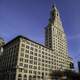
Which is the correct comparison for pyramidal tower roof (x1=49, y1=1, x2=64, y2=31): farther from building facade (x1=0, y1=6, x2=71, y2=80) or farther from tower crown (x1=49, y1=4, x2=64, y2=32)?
building facade (x1=0, y1=6, x2=71, y2=80)

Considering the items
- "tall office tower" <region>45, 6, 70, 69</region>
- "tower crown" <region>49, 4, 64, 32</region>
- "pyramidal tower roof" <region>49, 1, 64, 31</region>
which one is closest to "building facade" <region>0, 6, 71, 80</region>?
"tall office tower" <region>45, 6, 70, 69</region>

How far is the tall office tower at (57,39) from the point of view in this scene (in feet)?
348

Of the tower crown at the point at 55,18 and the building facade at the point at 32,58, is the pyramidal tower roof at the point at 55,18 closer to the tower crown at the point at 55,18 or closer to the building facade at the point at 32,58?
the tower crown at the point at 55,18

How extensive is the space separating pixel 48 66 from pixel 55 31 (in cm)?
3340

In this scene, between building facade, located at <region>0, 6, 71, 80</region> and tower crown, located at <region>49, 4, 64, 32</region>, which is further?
tower crown, located at <region>49, 4, 64, 32</region>

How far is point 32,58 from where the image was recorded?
83.8m

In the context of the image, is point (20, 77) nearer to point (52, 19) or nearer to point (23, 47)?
Result: point (23, 47)

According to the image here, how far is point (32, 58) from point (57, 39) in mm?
36259

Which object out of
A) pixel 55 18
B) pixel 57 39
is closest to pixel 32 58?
pixel 57 39

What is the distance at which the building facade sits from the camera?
→ 76.8m

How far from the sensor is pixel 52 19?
122m

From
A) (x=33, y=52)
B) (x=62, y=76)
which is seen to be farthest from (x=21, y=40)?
(x=62, y=76)

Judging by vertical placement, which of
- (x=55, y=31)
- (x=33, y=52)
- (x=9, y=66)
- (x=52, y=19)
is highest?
(x=52, y=19)

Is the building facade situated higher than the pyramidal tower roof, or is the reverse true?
the pyramidal tower roof
